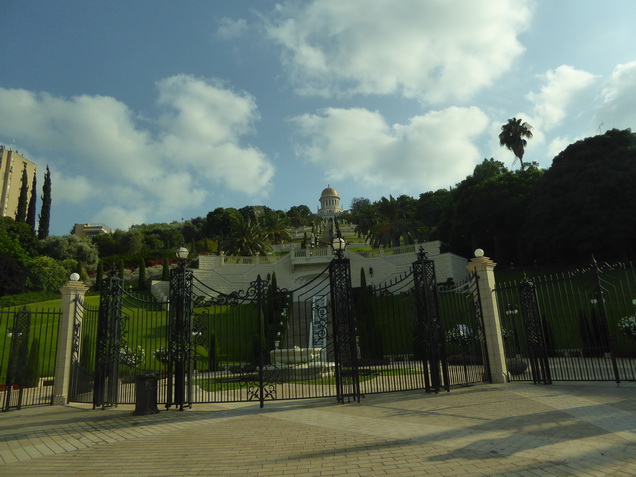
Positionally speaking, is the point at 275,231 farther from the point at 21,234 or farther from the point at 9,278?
the point at 9,278

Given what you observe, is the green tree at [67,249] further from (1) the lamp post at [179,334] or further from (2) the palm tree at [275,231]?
(1) the lamp post at [179,334]

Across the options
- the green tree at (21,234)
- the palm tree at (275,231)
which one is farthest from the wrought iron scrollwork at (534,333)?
the palm tree at (275,231)

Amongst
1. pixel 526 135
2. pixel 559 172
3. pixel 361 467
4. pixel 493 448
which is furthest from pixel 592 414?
pixel 526 135

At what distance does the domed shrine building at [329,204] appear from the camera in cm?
13288

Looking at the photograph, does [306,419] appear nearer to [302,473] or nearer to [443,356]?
[302,473]

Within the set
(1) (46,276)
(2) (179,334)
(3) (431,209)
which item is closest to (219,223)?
(3) (431,209)

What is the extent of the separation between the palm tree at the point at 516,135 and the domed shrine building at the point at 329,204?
8058cm

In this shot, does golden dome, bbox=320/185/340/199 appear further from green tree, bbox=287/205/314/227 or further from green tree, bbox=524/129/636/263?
green tree, bbox=524/129/636/263

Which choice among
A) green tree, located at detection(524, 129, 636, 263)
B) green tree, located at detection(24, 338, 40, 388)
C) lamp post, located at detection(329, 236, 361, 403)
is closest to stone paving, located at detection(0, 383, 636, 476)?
lamp post, located at detection(329, 236, 361, 403)

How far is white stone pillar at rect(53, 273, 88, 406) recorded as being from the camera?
12.2 m

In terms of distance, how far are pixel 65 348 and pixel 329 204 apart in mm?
123722

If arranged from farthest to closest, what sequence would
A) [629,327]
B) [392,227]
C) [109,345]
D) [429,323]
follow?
[392,227] < [629,327] < [109,345] < [429,323]

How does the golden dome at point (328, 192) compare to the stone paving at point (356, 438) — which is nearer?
the stone paving at point (356, 438)

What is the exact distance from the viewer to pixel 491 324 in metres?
12.2
